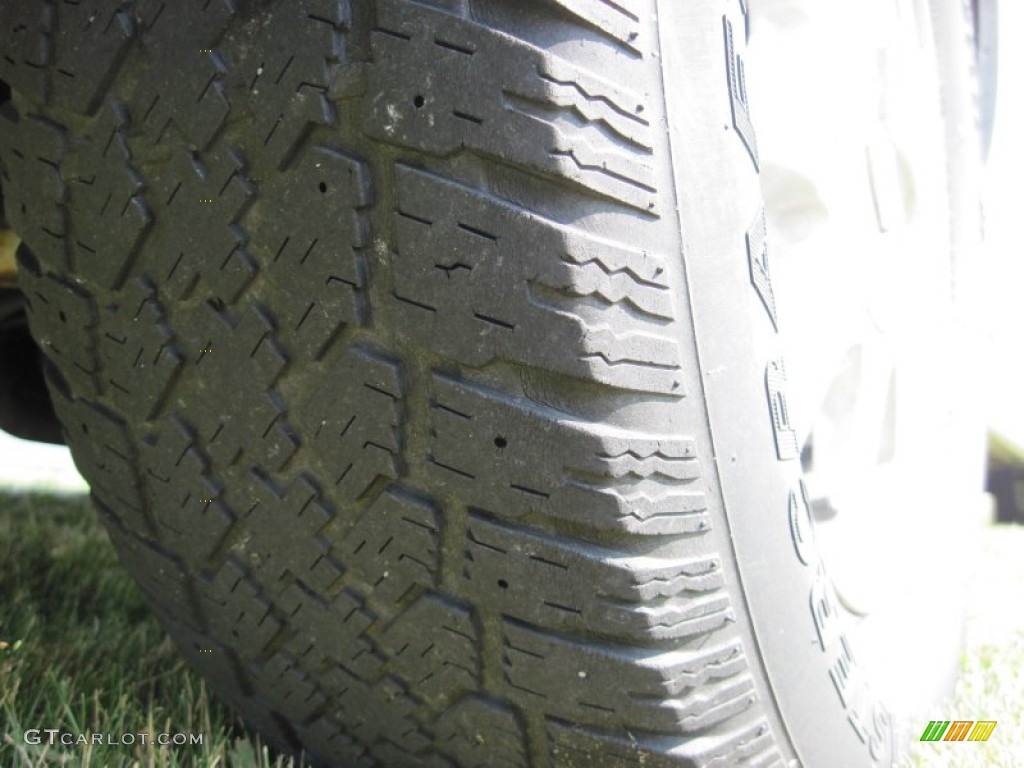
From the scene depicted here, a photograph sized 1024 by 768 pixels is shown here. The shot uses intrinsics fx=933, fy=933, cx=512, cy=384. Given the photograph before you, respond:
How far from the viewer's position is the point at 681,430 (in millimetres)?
610

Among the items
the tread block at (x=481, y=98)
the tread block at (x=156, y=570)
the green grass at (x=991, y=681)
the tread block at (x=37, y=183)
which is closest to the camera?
the tread block at (x=481, y=98)

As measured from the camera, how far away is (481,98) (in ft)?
1.77

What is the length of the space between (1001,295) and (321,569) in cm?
134

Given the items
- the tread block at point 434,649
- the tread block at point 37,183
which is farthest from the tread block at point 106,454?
the tread block at point 434,649

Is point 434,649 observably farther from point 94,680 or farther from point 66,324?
point 94,680

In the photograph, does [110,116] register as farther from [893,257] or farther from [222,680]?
[893,257]

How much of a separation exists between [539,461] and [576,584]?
0.09 metres

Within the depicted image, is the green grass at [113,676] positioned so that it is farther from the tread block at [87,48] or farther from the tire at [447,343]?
the tread block at [87,48]

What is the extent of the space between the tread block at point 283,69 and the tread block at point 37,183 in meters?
0.15

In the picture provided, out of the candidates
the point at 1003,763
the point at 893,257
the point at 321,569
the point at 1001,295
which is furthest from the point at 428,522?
the point at 1001,295

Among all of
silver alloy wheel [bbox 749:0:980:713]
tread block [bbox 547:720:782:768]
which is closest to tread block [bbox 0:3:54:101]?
tread block [bbox 547:720:782:768]

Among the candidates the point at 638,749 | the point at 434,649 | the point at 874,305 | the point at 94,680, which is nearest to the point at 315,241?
the point at 434,649

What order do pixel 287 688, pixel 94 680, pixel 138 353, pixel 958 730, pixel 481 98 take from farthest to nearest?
pixel 958 730, pixel 94 680, pixel 287 688, pixel 138 353, pixel 481 98

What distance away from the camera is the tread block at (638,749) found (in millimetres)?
648
